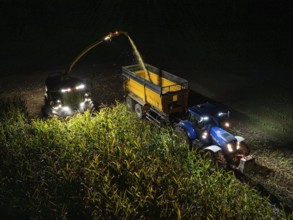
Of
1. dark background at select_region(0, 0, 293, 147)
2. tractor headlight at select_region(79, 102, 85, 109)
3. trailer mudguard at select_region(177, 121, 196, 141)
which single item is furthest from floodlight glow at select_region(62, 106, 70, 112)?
dark background at select_region(0, 0, 293, 147)

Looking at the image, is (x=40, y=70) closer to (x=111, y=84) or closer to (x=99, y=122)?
(x=111, y=84)

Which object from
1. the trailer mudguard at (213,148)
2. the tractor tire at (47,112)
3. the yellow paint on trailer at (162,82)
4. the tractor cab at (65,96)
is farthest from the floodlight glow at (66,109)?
the trailer mudguard at (213,148)

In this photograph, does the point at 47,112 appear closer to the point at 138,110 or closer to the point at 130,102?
the point at 130,102

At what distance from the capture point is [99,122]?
9164mm

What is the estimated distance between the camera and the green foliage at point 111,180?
19.1ft

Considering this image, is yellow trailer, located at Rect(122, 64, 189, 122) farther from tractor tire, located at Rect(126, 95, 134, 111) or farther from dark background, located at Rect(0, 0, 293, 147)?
dark background, located at Rect(0, 0, 293, 147)

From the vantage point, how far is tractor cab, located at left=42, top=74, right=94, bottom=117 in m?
9.75

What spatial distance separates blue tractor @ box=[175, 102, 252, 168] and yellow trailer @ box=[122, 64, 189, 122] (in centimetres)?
83

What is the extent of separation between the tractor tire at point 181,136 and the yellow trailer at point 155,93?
0.64 m

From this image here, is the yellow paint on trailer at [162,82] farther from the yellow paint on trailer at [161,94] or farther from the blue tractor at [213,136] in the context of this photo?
the blue tractor at [213,136]

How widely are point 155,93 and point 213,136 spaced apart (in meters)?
2.37

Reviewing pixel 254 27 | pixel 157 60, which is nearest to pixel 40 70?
pixel 157 60

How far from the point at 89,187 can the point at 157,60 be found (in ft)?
42.3

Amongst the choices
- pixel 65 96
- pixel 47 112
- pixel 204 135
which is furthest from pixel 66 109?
pixel 204 135
